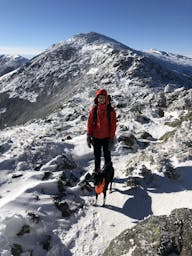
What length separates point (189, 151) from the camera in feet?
41.5

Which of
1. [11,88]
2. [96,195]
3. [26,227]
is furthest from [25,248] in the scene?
[11,88]

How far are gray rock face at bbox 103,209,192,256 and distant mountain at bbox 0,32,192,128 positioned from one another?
47518mm

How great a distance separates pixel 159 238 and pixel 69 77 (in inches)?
3665

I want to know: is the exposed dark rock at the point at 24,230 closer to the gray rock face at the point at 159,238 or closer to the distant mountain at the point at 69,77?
the gray rock face at the point at 159,238

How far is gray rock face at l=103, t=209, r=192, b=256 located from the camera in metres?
6.09

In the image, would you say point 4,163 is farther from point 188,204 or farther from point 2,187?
point 188,204

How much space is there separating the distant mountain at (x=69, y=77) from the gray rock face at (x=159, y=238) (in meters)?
47.5

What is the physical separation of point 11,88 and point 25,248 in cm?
10175

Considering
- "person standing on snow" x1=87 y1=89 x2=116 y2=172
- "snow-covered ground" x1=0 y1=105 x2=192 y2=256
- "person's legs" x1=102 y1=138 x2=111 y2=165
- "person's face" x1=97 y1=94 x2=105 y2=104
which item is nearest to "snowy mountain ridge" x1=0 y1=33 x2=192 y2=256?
"snow-covered ground" x1=0 y1=105 x2=192 y2=256

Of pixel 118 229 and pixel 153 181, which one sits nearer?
pixel 118 229

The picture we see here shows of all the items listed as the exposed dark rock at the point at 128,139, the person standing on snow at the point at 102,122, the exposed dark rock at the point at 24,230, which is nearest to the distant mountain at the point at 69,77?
the exposed dark rock at the point at 128,139

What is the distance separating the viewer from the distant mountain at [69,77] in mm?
68125

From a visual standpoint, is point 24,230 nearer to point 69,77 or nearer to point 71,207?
point 71,207

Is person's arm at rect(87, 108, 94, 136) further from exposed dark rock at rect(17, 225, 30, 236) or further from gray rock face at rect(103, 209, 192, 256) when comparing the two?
gray rock face at rect(103, 209, 192, 256)
